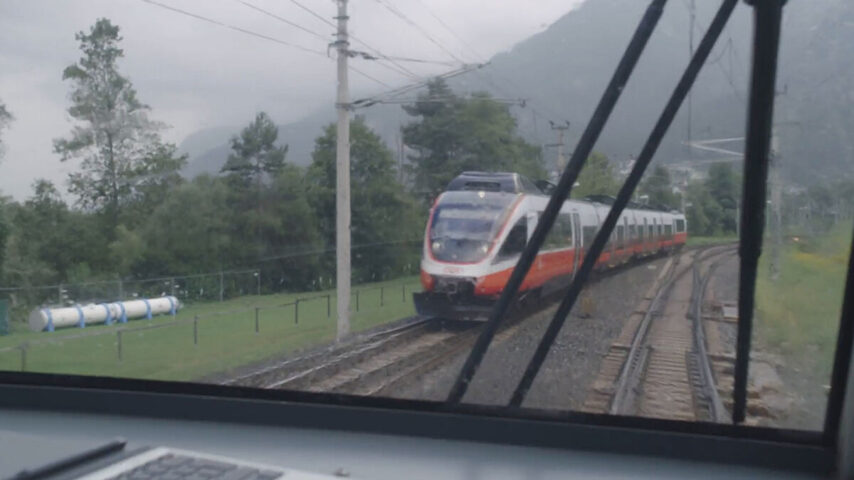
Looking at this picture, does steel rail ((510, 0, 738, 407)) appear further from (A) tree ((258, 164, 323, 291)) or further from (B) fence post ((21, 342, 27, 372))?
(B) fence post ((21, 342, 27, 372))

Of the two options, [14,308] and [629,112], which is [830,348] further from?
[14,308]

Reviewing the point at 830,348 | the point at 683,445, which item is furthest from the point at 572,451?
the point at 830,348

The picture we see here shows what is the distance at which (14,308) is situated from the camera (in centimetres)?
511

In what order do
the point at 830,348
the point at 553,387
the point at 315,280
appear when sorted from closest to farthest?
the point at 830,348, the point at 553,387, the point at 315,280

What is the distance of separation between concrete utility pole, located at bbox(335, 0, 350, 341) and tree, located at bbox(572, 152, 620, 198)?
191 cm

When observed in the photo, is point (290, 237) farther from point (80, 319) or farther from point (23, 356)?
point (23, 356)

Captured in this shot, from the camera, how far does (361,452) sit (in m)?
3.42

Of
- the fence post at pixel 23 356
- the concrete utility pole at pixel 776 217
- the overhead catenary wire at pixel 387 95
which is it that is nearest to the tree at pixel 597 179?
the concrete utility pole at pixel 776 217

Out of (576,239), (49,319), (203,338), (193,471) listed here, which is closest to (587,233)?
(576,239)

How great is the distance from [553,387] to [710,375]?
863 millimetres

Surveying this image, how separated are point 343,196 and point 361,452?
2313 mm

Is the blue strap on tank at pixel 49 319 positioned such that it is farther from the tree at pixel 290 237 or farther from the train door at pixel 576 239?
the train door at pixel 576 239

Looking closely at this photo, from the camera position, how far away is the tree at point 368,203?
5379 millimetres

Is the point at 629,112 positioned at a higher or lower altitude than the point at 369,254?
higher
